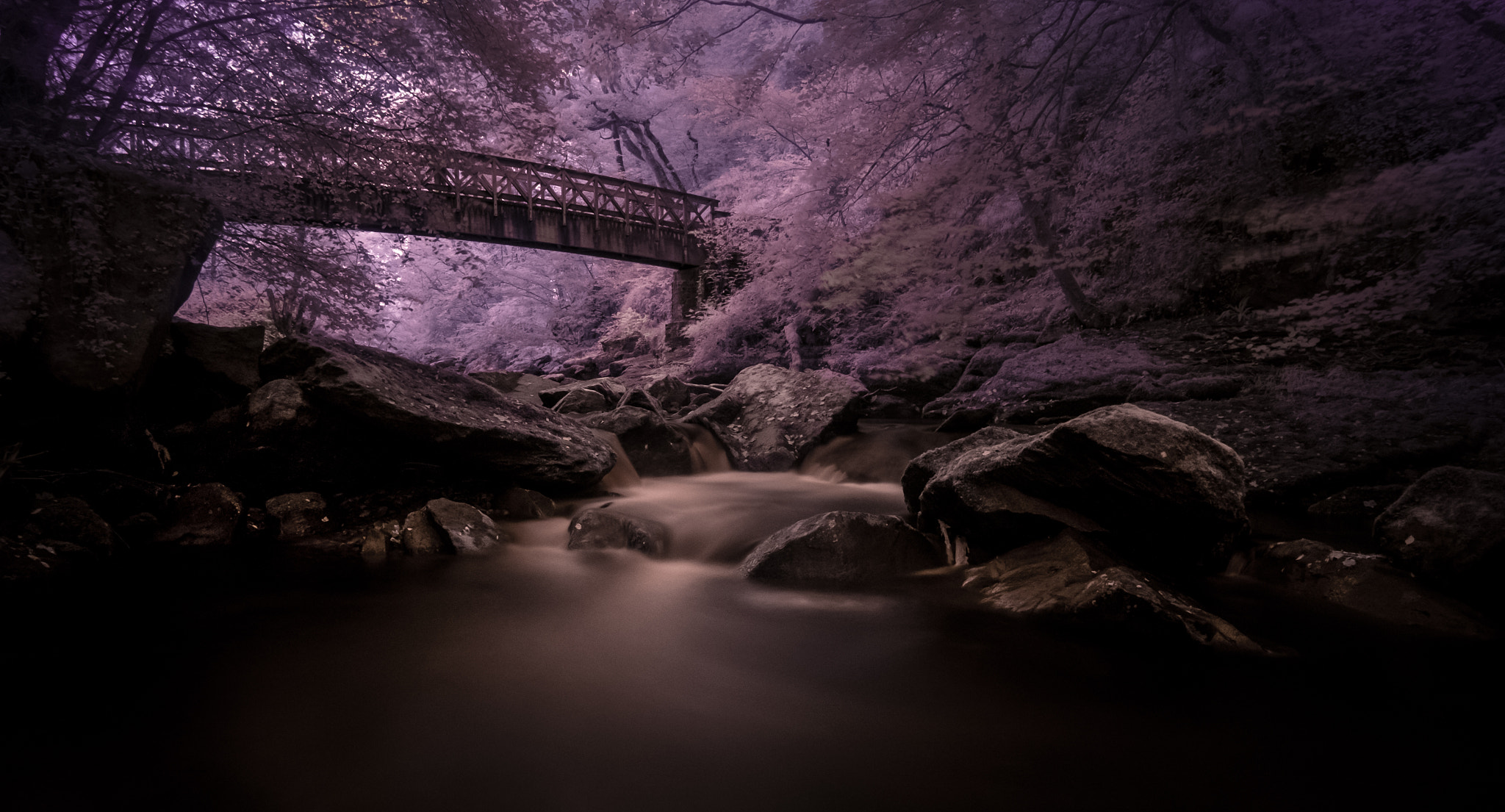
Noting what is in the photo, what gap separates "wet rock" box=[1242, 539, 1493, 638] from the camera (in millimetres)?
2559

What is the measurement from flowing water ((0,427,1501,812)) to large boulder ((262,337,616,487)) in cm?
157

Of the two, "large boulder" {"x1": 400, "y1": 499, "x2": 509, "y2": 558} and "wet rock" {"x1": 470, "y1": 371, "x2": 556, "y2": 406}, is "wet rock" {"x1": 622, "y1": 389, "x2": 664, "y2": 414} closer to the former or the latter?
"wet rock" {"x1": 470, "y1": 371, "x2": 556, "y2": 406}

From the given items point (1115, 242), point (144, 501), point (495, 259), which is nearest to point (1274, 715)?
point (1115, 242)

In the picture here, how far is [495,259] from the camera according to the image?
70.5 feet

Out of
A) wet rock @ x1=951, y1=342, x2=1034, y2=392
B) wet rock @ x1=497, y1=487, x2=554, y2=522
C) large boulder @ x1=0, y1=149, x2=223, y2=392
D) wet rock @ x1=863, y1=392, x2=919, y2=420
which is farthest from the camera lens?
wet rock @ x1=863, y1=392, x2=919, y2=420

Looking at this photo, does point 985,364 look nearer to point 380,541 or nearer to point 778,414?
point 778,414

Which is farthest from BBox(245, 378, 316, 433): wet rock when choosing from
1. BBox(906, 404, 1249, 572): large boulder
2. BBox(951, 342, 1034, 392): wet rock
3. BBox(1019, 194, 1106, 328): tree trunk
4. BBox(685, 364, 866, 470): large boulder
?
BBox(951, 342, 1034, 392): wet rock

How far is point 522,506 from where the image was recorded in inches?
193

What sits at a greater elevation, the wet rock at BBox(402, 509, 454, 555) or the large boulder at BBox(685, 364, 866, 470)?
the large boulder at BBox(685, 364, 866, 470)

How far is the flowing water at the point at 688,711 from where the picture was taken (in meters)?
1.65

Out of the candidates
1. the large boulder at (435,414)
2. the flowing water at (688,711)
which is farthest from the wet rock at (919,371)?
the flowing water at (688,711)

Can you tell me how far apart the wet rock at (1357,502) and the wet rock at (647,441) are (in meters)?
5.73

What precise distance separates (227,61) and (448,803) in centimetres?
589

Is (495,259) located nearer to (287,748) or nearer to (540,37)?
(540,37)
